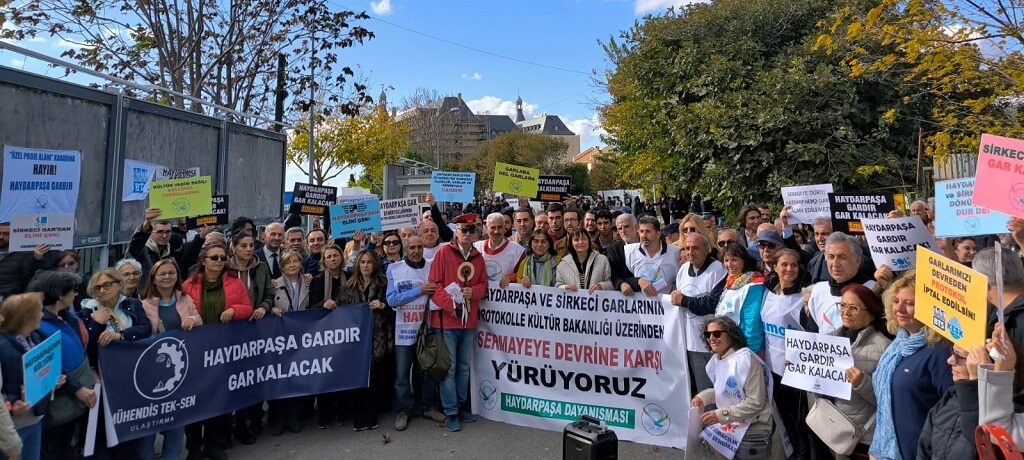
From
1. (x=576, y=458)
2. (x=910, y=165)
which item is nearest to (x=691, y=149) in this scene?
(x=910, y=165)

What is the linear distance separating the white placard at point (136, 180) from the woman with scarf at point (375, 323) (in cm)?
472

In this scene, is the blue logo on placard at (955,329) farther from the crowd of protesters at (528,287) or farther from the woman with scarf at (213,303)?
the woman with scarf at (213,303)

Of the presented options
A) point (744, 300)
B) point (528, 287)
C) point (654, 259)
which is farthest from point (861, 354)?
point (528, 287)

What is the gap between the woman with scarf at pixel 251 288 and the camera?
17.6 ft

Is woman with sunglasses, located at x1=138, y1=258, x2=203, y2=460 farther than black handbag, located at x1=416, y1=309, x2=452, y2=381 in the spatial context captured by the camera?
No

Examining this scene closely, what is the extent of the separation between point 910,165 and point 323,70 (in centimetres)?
1464

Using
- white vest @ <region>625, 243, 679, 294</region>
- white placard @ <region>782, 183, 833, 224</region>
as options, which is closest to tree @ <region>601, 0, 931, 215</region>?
white placard @ <region>782, 183, 833, 224</region>

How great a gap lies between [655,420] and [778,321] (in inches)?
54.4

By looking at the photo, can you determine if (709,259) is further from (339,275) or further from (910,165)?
(910,165)

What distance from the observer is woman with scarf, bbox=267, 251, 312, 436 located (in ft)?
18.4

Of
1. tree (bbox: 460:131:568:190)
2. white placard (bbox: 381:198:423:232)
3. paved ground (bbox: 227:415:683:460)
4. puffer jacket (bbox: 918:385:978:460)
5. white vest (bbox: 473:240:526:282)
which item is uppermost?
tree (bbox: 460:131:568:190)

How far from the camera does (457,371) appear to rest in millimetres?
5828

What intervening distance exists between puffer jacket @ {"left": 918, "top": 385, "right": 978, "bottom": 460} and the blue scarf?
0.25 m

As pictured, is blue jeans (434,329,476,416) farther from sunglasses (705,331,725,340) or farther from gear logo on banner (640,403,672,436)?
sunglasses (705,331,725,340)
